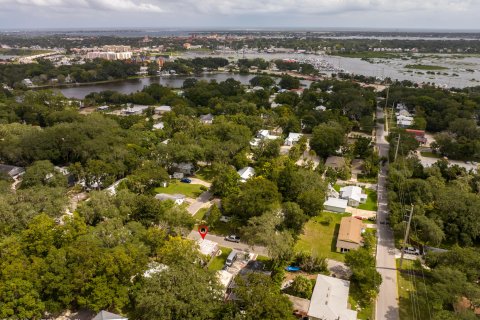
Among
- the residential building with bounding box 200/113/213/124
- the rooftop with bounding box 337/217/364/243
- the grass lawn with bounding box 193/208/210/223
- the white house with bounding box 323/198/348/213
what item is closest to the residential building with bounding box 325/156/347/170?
the white house with bounding box 323/198/348/213

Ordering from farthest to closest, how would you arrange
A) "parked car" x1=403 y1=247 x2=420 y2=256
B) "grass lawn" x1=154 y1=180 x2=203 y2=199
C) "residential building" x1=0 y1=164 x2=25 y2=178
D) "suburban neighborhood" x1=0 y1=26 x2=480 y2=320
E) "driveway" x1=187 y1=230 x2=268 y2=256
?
"residential building" x1=0 y1=164 x2=25 y2=178, "grass lawn" x1=154 y1=180 x2=203 y2=199, "driveway" x1=187 y1=230 x2=268 y2=256, "parked car" x1=403 y1=247 x2=420 y2=256, "suburban neighborhood" x1=0 y1=26 x2=480 y2=320

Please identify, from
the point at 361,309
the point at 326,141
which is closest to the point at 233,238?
the point at 361,309

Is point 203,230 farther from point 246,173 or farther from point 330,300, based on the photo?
point 330,300

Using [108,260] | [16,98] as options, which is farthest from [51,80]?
[108,260]

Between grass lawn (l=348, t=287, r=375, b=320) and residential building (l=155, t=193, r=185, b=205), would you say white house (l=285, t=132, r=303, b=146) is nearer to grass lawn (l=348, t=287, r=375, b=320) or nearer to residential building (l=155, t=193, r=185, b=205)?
residential building (l=155, t=193, r=185, b=205)

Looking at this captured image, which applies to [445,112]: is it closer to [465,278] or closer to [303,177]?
[303,177]

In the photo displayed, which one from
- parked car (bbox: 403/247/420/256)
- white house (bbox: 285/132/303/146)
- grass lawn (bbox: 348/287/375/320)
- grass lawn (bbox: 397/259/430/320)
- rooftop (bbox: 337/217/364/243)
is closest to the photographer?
grass lawn (bbox: 348/287/375/320)

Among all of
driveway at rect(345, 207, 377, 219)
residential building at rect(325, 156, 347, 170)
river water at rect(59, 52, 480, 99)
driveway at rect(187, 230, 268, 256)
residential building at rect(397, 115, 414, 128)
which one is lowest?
driveway at rect(187, 230, 268, 256)
